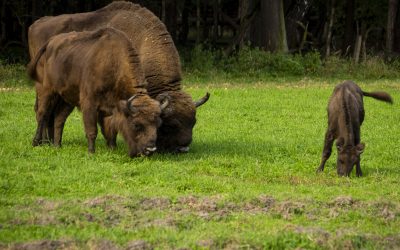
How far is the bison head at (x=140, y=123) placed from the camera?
41.7 ft

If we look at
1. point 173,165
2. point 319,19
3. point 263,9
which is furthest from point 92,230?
point 319,19

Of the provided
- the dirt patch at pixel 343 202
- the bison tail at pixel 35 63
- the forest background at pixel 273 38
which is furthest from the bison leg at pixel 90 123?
the forest background at pixel 273 38

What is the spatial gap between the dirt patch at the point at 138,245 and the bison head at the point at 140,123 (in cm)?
467

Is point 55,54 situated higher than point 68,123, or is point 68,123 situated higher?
point 55,54

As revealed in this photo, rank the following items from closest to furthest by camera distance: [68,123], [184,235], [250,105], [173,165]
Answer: [184,235] → [173,165] → [68,123] → [250,105]

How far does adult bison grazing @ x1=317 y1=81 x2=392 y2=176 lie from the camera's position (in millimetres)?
11688

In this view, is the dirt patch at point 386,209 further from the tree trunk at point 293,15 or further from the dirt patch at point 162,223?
the tree trunk at point 293,15

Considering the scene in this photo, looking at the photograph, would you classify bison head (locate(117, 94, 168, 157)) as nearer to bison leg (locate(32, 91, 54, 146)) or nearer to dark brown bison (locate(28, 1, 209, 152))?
dark brown bison (locate(28, 1, 209, 152))

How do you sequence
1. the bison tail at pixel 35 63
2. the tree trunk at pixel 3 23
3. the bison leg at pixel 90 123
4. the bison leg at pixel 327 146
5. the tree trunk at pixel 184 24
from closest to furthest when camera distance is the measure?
the bison leg at pixel 327 146, the bison leg at pixel 90 123, the bison tail at pixel 35 63, the tree trunk at pixel 3 23, the tree trunk at pixel 184 24

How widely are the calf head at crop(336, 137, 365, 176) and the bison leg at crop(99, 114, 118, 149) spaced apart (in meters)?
3.77

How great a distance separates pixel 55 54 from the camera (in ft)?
45.9

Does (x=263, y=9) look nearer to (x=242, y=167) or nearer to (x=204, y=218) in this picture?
(x=242, y=167)

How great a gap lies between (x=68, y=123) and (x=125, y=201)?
8326 mm

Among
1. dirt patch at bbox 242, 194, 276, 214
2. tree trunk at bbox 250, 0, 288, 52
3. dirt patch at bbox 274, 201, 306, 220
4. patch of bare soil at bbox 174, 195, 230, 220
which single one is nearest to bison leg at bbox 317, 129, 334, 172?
dirt patch at bbox 242, 194, 276, 214
